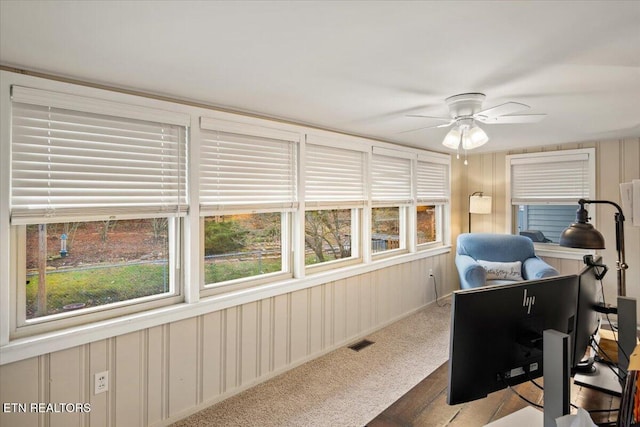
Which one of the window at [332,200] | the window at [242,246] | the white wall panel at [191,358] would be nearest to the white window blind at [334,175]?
the window at [332,200]

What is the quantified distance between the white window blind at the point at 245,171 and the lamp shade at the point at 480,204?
115 inches

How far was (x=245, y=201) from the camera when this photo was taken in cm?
281

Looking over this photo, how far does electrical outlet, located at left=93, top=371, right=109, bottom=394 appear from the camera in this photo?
207 cm

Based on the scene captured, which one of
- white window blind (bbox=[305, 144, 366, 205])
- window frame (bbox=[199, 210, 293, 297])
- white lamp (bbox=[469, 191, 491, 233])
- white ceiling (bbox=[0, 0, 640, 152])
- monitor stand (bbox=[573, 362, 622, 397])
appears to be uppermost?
white ceiling (bbox=[0, 0, 640, 152])

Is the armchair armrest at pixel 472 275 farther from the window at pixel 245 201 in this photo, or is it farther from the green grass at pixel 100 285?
the green grass at pixel 100 285

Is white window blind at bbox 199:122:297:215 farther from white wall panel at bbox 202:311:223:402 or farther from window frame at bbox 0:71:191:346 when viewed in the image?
white wall panel at bbox 202:311:223:402

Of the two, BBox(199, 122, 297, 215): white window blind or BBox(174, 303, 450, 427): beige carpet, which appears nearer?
BBox(174, 303, 450, 427): beige carpet

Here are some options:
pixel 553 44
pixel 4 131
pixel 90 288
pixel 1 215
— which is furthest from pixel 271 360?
pixel 553 44

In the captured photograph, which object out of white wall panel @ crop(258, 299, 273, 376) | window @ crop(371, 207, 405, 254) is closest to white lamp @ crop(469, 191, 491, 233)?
window @ crop(371, 207, 405, 254)

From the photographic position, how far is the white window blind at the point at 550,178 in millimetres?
4324

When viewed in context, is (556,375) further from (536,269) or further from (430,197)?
(430,197)

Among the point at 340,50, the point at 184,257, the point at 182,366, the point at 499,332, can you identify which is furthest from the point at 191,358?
the point at 340,50

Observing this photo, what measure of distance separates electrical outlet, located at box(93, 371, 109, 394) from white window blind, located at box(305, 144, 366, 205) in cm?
198

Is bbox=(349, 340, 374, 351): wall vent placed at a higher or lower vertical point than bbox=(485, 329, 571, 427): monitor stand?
lower
